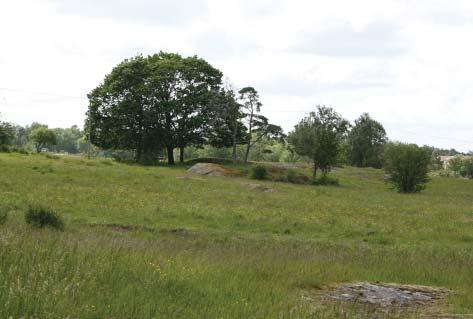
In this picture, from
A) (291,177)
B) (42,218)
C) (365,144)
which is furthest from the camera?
(365,144)

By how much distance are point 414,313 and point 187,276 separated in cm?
361

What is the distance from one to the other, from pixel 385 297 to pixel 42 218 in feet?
43.4

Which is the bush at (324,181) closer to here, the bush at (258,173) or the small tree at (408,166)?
the bush at (258,173)

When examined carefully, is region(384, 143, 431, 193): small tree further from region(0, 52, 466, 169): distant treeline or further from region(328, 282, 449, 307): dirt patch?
region(328, 282, 449, 307): dirt patch

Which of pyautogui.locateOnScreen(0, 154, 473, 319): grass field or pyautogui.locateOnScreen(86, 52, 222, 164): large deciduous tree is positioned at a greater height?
pyautogui.locateOnScreen(86, 52, 222, 164): large deciduous tree

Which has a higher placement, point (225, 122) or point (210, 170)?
point (225, 122)

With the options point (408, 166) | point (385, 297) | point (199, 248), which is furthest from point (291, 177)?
point (385, 297)

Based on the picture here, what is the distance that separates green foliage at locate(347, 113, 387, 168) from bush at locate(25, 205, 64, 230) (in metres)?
115

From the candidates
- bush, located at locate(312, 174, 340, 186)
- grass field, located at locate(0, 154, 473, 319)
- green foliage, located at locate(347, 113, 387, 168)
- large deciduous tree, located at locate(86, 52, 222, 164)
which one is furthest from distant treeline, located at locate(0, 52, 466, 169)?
green foliage, located at locate(347, 113, 387, 168)

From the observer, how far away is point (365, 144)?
130 metres

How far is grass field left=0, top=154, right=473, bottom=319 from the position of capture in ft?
21.0

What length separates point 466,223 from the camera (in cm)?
2930

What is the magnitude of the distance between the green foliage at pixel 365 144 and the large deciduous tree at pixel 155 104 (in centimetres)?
5770

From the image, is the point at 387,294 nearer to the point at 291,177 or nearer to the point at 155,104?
the point at 291,177
